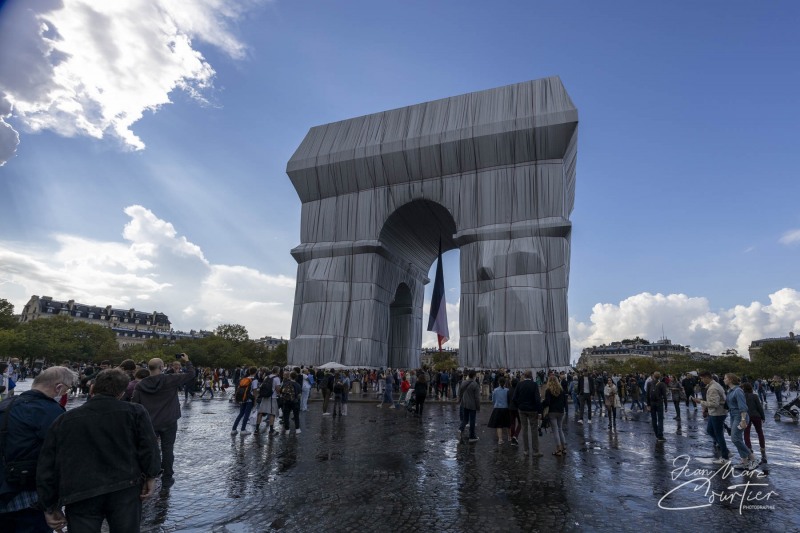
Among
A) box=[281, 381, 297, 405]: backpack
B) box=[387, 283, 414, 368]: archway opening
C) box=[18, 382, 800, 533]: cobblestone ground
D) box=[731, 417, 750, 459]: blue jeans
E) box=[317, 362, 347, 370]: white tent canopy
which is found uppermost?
box=[387, 283, 414, 368]: archway opening

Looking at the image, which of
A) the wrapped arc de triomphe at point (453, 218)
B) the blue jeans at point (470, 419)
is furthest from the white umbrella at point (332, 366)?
the blue jeans at point (470, 419)

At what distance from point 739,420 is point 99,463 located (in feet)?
31.1

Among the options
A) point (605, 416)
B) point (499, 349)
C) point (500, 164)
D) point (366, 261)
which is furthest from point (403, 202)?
point (605, 416)

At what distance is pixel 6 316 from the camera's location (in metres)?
65.7

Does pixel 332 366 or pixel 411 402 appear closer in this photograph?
pixel 411 402

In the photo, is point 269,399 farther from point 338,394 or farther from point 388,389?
point 388,389

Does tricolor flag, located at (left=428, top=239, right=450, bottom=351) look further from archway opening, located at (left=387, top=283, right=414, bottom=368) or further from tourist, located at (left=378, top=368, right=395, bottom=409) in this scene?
tourist, located at (left=378, top=368, right=395, bottom=409)

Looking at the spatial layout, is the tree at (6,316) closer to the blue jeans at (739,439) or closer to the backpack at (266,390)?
the backpack at (266,390)

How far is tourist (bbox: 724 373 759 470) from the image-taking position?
813 cm

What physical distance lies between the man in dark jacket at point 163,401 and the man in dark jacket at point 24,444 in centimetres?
314

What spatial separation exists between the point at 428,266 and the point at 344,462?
37.7m

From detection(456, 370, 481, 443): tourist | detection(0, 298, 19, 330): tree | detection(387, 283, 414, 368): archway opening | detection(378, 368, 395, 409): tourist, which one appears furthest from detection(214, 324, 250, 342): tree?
detection(456, 370, 481, 443): tourist

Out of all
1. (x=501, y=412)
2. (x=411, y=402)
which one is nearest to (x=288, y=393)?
(x=501, y=412)

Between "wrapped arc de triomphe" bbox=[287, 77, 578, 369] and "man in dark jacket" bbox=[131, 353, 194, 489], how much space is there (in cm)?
2336
